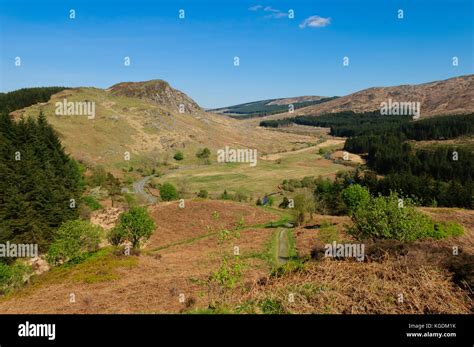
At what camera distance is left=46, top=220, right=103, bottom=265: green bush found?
41.7 metres

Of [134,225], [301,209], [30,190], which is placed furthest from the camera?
[301,209]

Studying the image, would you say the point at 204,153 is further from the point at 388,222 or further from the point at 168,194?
the point at 388,222

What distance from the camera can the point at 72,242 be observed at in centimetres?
4200

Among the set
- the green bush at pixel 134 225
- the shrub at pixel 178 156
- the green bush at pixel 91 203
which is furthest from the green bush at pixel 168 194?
the shrub at pixel 178 156

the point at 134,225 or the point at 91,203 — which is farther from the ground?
the point at 134,225

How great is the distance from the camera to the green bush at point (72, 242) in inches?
1642

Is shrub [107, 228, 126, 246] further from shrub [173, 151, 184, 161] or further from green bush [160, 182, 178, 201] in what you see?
shrub [173, 151, 184, 161]

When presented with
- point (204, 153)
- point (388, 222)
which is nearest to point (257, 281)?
point (388, 222)

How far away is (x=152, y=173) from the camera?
510 feet

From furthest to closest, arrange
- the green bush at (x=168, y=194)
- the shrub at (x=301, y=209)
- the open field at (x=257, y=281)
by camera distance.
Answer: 1. the green bush at (x=168, y=194)
2. the shrub at (x=301, y=209)
3. the open field at (x=257, y=281)

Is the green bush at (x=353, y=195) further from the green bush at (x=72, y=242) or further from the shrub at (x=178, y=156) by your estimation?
the shrub at (x=178, y=156)

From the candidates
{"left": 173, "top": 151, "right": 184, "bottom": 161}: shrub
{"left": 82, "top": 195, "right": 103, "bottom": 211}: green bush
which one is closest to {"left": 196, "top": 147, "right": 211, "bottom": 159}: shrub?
{"left": 173, "top": 151, "right": 184, "bottom": 161}: shrub
